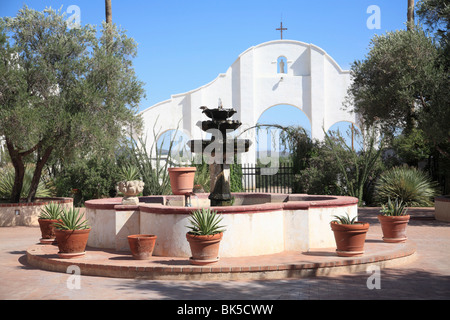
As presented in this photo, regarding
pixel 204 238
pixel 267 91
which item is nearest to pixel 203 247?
pixel 204 238

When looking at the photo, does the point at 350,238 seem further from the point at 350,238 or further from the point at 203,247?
the point at 203,247

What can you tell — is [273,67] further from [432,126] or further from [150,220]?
[150,220]

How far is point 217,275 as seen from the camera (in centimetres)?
732

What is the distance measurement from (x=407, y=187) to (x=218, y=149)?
9927 mm

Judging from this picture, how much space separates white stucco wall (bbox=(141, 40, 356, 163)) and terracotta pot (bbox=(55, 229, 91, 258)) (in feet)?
61.9

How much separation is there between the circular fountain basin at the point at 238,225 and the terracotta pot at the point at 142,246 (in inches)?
12.6

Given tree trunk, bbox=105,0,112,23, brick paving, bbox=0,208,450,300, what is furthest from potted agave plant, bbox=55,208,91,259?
tree trunk, bbox=105,0,112,23

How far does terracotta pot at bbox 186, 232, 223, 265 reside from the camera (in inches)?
296

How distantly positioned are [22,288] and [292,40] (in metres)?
23.1

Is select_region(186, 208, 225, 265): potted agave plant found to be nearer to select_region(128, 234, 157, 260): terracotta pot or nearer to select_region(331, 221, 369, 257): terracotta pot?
select_region(128, 234, 157, 260): terracotta pot

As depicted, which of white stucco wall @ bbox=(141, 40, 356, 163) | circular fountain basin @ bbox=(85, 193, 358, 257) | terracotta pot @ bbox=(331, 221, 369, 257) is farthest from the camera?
white stucco wall @ bbox=(141, 40, 356, 163)

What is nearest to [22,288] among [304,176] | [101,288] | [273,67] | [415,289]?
[101,288]

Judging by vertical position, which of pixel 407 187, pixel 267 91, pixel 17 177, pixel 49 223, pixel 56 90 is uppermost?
pixel 267 91

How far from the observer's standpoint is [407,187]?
1755 centimetres
